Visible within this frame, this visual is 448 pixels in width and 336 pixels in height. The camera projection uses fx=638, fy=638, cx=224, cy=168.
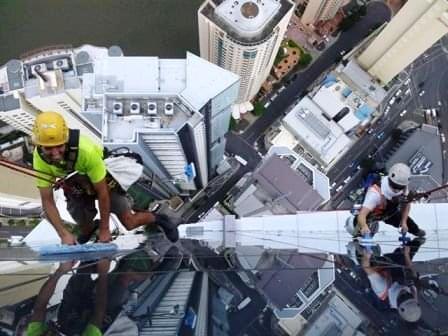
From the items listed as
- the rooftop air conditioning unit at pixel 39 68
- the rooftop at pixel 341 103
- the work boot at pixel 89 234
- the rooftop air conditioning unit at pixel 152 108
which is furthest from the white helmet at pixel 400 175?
the rooftop at pixel 341 103

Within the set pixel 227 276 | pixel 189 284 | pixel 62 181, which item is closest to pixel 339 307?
pixel 227 276

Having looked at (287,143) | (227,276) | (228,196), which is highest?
(227,276)

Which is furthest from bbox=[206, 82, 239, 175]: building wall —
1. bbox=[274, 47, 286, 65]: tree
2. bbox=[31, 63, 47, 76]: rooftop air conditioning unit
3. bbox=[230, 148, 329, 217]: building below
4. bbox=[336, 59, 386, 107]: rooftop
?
bbox=[336, 59, 386, 107]: rooftop

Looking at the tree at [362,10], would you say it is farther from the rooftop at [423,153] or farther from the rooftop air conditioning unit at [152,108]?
the rooftop air conditioning unit at [152,108]

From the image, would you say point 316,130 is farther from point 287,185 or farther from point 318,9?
point 318,9

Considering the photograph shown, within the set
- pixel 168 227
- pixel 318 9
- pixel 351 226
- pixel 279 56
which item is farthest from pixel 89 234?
pixel 318 9

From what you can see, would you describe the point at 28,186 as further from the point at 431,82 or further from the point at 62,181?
the point at 431,82
